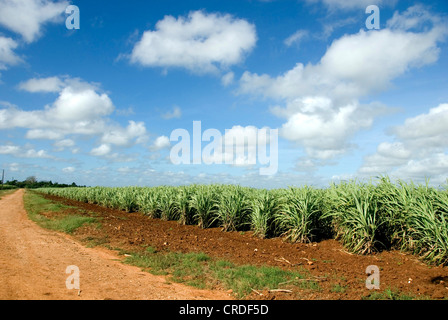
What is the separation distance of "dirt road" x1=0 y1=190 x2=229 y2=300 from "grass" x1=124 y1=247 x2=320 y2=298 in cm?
29

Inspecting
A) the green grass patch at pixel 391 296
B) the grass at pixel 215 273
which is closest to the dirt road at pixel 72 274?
the grass at pixel 215 273

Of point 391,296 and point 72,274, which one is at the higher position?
point 391,296

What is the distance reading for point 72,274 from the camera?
5.56 meters

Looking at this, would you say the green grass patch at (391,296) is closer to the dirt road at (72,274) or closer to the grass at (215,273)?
the grass at (215,273)

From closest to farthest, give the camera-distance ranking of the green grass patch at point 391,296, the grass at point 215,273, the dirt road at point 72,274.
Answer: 1. the green grass patch at point 391,296
2. the dirt road at point 72,274
3. the grass at point 215,273

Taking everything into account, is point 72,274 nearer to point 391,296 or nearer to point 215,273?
point 215,273

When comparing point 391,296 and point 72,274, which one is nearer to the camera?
point 391,296

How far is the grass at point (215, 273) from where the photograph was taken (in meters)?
4.86

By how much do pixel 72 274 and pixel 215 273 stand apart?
9.14ft

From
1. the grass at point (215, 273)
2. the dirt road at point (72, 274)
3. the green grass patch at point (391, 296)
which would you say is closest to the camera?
the green grass patch at point (391, 296)

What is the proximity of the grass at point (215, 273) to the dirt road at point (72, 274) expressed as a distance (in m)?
0.29

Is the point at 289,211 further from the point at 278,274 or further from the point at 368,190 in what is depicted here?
the point at 278,274

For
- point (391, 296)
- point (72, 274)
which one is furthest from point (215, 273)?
point (391, 296)
